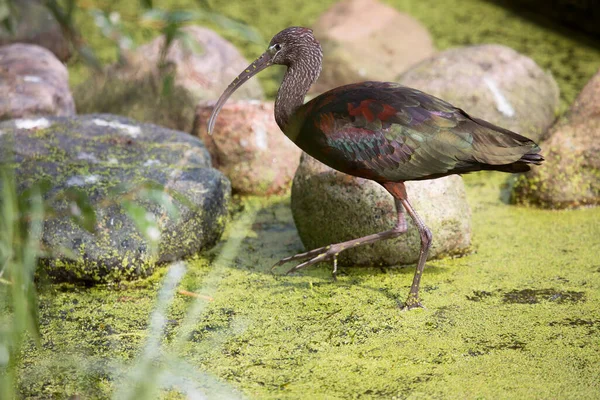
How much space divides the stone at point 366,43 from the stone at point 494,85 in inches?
33.1

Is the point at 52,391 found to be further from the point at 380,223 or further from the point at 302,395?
the point at 380,223

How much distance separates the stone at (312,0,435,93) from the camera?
7344 millimetres

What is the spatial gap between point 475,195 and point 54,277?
2892 mm

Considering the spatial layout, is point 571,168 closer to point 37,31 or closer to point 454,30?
point 454,30

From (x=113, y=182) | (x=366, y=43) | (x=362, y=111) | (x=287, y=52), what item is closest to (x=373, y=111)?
(x=362, y=111)

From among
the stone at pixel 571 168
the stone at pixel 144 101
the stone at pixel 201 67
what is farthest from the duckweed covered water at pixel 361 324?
the stone at pixel 201 67

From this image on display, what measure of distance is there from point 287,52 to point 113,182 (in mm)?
1193

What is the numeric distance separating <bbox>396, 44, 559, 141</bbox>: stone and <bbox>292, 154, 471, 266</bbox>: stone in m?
1.64

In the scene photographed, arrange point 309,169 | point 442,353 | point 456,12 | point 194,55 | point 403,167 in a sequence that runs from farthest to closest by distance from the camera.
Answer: point 456,12, point 194,55, point 309,169, point 403,167, point 442,353

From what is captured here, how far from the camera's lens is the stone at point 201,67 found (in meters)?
6.51

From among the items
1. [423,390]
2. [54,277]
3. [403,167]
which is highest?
[403,167]

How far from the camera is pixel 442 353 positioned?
3615mm

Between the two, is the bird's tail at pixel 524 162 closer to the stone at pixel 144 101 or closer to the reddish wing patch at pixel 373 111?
the reddish wing patch at pixel 373 111

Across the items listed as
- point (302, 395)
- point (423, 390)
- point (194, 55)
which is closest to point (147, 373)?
point (302, 395)
